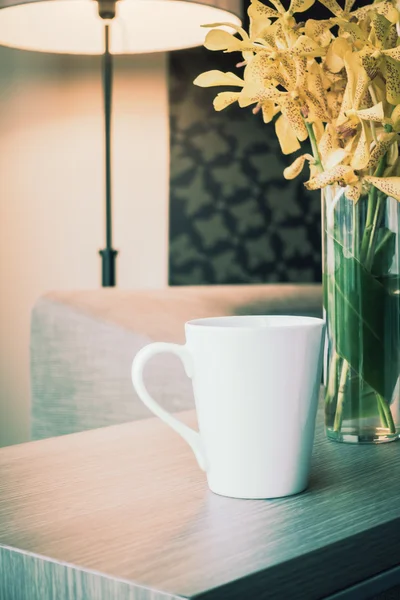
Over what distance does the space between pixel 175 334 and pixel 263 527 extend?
920 mm

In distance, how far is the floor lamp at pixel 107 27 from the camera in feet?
5.97

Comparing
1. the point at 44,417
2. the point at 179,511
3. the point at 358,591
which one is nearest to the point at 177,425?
the point at 179,511

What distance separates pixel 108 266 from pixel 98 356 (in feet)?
2.16

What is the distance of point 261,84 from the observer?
0.69m

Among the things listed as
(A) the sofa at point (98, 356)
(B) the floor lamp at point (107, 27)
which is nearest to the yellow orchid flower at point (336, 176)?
(A) the sofa at point (98, 356)

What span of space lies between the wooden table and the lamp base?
139 centimetres

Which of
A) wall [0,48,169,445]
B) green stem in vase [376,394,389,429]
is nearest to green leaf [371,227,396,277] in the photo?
green stem in vase [376,394,389,429]

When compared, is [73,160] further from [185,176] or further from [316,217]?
[316,217]

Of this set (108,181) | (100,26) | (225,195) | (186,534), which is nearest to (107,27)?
(100,26)

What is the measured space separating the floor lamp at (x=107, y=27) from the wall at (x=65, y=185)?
21 centimetres

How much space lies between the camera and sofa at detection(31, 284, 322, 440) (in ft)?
4.54

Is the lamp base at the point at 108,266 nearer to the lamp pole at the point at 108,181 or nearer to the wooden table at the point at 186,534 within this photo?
the lamp pole at the point at 108,181

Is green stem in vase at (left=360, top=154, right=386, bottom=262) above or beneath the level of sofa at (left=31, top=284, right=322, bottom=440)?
above

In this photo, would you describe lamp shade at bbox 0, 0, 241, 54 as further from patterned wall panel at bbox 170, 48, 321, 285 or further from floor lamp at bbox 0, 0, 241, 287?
patterned wall panel at bbox 170, 48, 321, 285
